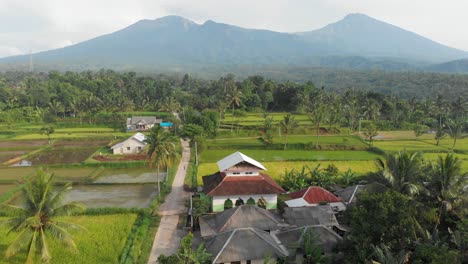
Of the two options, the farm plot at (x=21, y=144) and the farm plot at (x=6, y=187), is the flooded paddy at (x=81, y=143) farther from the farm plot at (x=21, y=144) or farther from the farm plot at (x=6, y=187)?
the farm plot at (x=6, y=187)

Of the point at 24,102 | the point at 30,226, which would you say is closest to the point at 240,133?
the point at 30,226

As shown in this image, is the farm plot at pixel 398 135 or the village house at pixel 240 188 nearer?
the village house at pixel 240 188

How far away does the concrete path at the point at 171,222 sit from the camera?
1792 centimetres

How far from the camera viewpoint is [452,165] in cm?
1526

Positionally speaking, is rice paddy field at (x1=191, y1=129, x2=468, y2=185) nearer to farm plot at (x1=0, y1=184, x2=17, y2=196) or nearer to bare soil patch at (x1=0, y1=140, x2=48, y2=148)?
farm plot at (x1=0, y1=184, x2=17, y2=196)

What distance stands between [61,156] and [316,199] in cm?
2853

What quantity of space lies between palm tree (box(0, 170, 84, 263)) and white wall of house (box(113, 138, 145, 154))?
24.6 m

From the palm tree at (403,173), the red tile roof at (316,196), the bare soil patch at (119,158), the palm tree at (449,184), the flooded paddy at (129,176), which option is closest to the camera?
the palm tree at (449,184)

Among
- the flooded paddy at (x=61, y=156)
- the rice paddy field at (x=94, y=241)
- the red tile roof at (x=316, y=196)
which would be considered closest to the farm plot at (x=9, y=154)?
the flooded paddy at (x=61, y=156)

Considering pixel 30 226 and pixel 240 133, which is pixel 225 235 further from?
pixel 240 133

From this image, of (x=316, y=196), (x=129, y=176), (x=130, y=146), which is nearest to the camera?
(x=316, y=196)

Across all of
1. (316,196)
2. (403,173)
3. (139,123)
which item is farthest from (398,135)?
(139,123)

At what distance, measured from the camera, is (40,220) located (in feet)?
47.7

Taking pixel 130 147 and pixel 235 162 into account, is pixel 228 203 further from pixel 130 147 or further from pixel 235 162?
pixel 130 147
